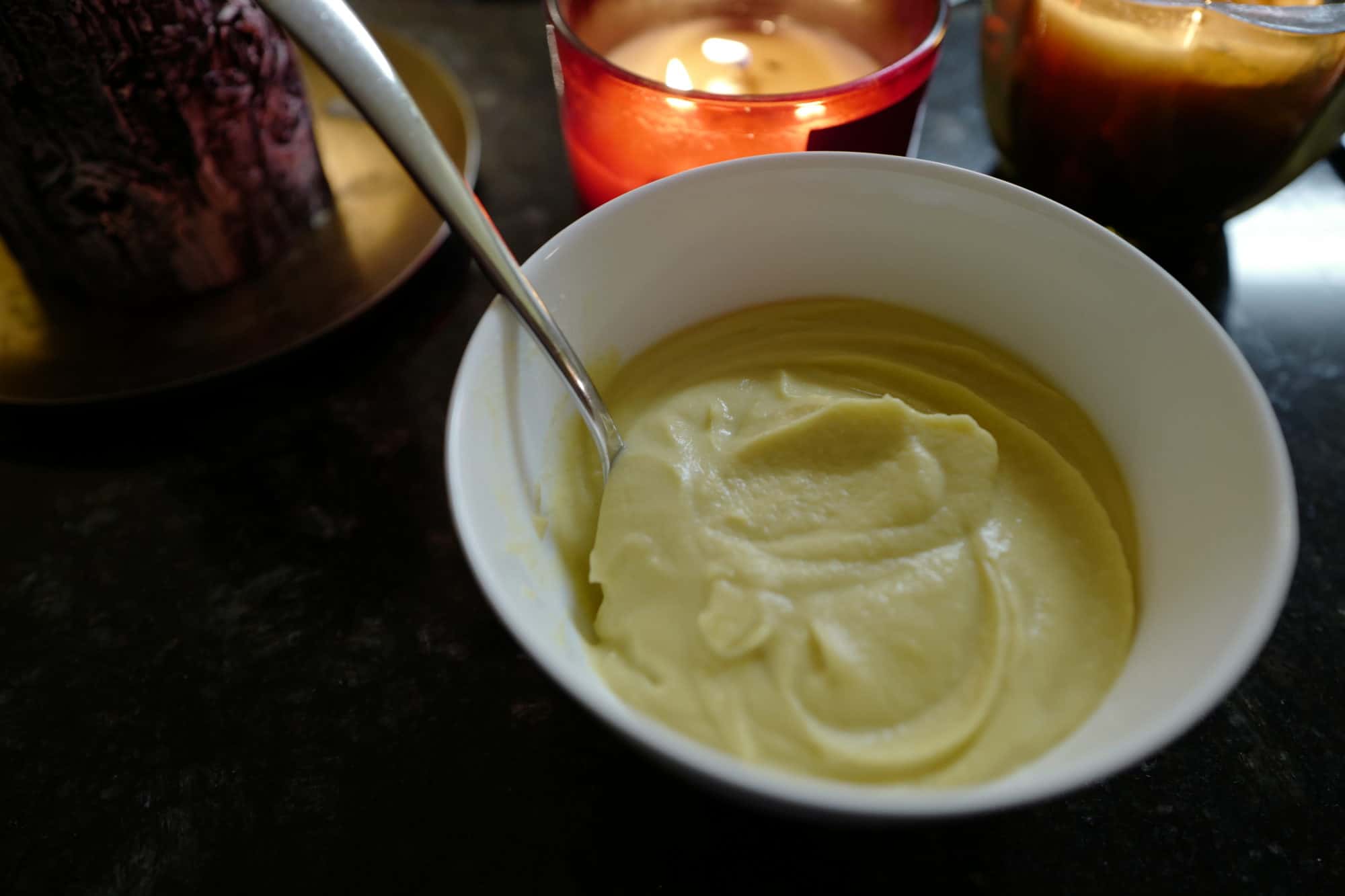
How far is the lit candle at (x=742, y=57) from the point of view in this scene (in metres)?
→ 1.04

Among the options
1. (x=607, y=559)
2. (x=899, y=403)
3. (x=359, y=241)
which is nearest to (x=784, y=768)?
(x=607, y=559)

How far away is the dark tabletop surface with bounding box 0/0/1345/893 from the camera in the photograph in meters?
0.72

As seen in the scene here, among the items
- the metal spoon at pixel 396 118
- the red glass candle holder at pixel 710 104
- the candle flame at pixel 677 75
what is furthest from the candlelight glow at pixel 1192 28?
the metal spoon at pixel 396 118

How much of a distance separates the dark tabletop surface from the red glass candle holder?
0.27 meters

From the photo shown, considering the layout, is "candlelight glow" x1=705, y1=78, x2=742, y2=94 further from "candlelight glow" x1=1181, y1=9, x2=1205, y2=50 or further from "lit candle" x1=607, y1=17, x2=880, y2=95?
"candlelight glow" x1=1181, y1=9, x2=1205, y2=50

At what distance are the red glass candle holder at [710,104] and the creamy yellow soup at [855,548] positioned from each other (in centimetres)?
17

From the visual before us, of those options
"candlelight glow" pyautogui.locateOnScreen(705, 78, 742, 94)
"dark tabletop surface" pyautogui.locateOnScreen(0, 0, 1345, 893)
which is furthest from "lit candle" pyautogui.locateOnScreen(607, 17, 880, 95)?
"dark tabletop surface" pyautogui.locateOnScreen(0, 0, 1345, 893)

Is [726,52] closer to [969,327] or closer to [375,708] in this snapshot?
[969,327]

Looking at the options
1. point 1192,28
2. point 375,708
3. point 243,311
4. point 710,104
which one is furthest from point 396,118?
point 1192,28

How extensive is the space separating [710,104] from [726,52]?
0.73 ft

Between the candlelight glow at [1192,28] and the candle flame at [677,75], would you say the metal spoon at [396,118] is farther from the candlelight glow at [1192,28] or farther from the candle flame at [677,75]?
the candlelight glow at [1192,28]

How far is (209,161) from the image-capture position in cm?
97

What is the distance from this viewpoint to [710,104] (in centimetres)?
87

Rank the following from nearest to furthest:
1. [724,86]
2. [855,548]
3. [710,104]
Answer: [855,548]
[710,104]
[724,86]
